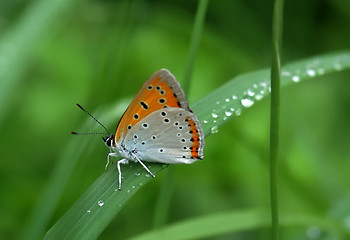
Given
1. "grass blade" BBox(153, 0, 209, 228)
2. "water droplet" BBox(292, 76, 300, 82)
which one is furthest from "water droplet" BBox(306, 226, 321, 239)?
"grass blade" BBox(153, 0, 209, 228)

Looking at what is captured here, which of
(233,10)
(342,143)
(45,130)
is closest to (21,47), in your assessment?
(45,130)

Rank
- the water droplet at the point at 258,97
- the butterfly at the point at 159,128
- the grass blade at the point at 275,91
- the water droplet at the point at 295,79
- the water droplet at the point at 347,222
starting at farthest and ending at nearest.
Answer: the water droplet at the point at 347,222
the water droplet at the point at 295,79
the water droplet at the point at 258,97
the butterfly at the point at 159,128
the grass blade at the point at 275,91

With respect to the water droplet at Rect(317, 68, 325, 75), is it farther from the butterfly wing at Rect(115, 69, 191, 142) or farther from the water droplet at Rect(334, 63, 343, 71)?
the butterfly wing at Rect(115, 69, 191, 142)

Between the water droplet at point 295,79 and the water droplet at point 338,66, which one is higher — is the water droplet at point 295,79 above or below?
Answer: below

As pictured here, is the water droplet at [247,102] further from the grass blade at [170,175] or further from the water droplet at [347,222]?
the water droplet at [347,222]

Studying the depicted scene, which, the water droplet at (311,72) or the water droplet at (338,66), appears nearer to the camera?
the water droplet at (311,72)

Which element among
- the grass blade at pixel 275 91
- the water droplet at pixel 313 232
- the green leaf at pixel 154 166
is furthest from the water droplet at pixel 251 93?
the water droplet at pixel 313 232

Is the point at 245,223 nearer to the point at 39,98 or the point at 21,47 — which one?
the point at 21,47
